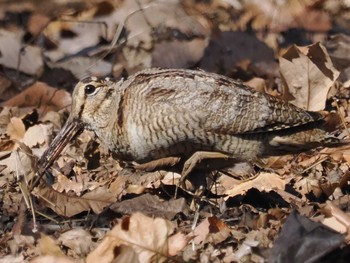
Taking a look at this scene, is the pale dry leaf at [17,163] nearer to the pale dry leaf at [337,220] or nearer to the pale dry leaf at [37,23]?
the pale dry leaf at [337,220]

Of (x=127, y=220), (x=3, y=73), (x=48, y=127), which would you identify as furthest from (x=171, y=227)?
Answer: (x=3, y=73)

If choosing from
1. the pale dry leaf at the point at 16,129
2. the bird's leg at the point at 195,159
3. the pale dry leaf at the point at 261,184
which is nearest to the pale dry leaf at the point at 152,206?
the bird's leg at the point at 195,159

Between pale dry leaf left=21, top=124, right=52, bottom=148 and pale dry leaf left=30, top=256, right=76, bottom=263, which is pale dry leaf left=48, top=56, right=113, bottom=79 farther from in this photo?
pale dry leaf left=30, top=256, right=76, bottom=263

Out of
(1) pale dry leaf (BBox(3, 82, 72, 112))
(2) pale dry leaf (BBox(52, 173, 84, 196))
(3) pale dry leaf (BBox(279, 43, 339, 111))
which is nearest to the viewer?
(2) pale dry leaf (BBox(52, 173, 84, 196))

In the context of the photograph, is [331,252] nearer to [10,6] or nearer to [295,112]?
[295,112]

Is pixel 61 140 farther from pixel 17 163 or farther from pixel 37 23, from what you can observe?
pixel 37 23

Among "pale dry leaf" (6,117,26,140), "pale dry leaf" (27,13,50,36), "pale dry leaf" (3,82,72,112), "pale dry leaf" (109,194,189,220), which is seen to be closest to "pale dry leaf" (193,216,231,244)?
"pale dry leaf" (109,194,189,220)

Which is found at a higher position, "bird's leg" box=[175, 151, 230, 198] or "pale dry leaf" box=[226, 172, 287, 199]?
"bird's leg" box=[175, 151, 230, 198]

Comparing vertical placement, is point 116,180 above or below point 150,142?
below
